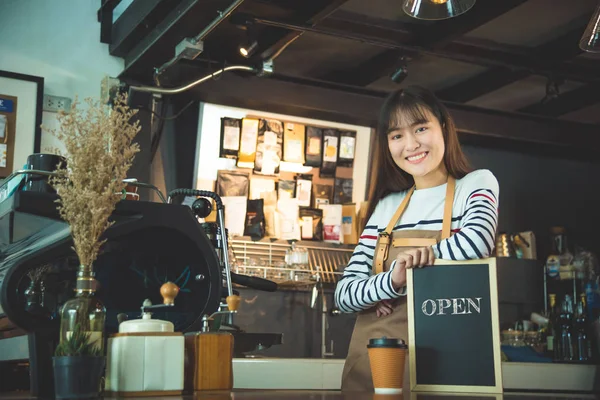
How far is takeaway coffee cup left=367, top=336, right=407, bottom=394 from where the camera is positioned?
1363 millimetres

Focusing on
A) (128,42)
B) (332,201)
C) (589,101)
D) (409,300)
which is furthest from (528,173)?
(409,300)

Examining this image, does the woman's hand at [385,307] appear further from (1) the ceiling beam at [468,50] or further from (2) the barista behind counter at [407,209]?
(1) the ceiling beam at [468,50]

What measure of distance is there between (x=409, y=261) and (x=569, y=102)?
145 inches

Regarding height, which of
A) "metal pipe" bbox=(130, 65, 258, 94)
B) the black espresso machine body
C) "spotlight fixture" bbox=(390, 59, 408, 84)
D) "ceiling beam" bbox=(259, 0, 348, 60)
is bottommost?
the black espresso machine body

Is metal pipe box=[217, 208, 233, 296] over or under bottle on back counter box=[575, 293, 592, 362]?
over

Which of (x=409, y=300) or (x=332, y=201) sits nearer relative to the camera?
(x=409, y=300)

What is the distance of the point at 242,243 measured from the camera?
13.6 ft

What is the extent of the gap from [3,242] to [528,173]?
14.0 feet

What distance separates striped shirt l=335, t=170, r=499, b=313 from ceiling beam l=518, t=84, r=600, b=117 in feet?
9.52

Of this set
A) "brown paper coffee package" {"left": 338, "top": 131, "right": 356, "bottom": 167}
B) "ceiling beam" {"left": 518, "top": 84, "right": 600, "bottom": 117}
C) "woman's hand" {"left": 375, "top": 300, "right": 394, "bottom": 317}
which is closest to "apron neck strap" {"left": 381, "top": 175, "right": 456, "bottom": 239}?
"woman's hand" {"left": 375, "top": 300, "right": 394, "bottom": 317}

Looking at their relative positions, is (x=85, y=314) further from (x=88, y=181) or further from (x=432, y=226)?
(x=432, y=226)

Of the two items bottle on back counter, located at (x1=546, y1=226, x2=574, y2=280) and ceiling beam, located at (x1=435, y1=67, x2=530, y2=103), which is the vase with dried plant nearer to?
ceiling beam, located at (x1=435, y1=67, x2=530, y2=103)

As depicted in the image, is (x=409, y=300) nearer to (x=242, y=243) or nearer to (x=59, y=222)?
(x=59, y=222)

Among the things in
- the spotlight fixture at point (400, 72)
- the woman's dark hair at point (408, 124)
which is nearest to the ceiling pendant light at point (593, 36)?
the woman's dark hair at point (408, 124)
